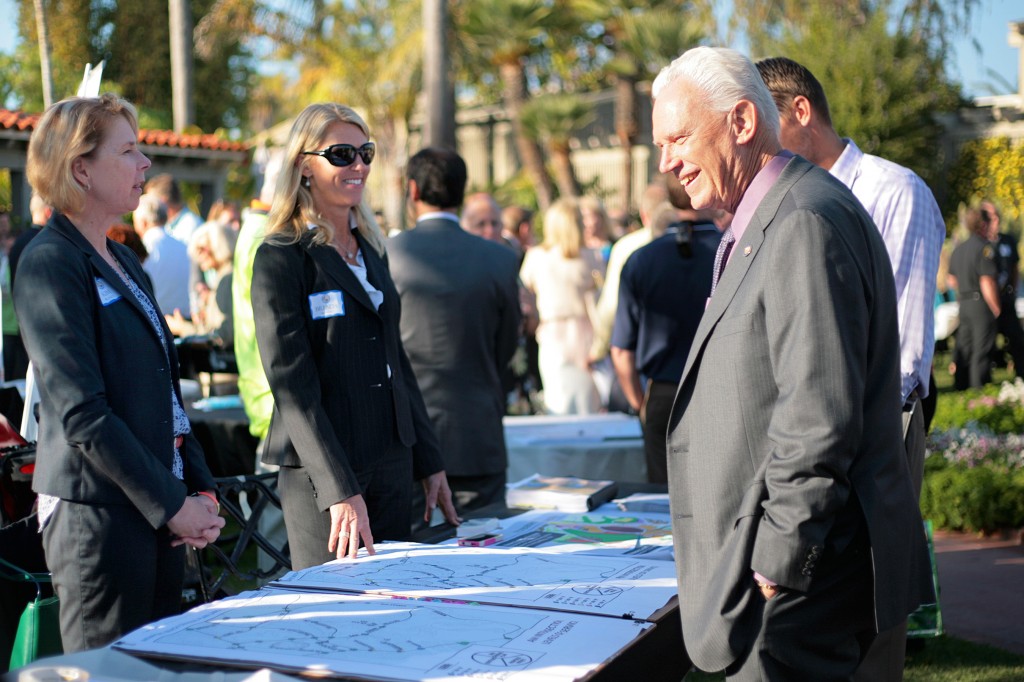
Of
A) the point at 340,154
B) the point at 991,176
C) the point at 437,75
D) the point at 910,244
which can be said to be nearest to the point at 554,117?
the point at 991,176

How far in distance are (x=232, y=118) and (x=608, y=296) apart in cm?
3059

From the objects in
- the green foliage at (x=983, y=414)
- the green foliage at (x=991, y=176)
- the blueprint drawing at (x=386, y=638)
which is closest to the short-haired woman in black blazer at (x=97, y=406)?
the blueprint drawing at (x=386, y=638)

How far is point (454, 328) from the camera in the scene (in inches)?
178

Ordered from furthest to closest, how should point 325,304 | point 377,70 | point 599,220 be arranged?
point 377,70 < point 599,220 < point 325,304

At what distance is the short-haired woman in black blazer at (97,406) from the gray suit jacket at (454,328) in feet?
5.87

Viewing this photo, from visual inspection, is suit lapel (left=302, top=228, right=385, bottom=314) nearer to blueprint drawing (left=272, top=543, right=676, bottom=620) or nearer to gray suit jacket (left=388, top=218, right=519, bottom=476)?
blueprint drawing (left=272, top=543, right=676, bottom=620)

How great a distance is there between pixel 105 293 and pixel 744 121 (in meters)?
1.50

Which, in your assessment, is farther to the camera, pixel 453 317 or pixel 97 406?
pixel 453 317

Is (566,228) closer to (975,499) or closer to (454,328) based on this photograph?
(975,499)

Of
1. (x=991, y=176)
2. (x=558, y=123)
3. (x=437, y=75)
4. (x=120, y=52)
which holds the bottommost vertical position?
(x=991, y=176)

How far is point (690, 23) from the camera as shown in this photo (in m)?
25.7

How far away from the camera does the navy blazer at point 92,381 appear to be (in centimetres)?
253

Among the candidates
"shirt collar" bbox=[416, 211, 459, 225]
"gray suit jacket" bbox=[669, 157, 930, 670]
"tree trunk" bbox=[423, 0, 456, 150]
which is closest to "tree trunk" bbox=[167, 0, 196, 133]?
"tree trunk" bbox=[423, 0, 456, 150]

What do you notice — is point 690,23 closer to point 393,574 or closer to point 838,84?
point 838,84
